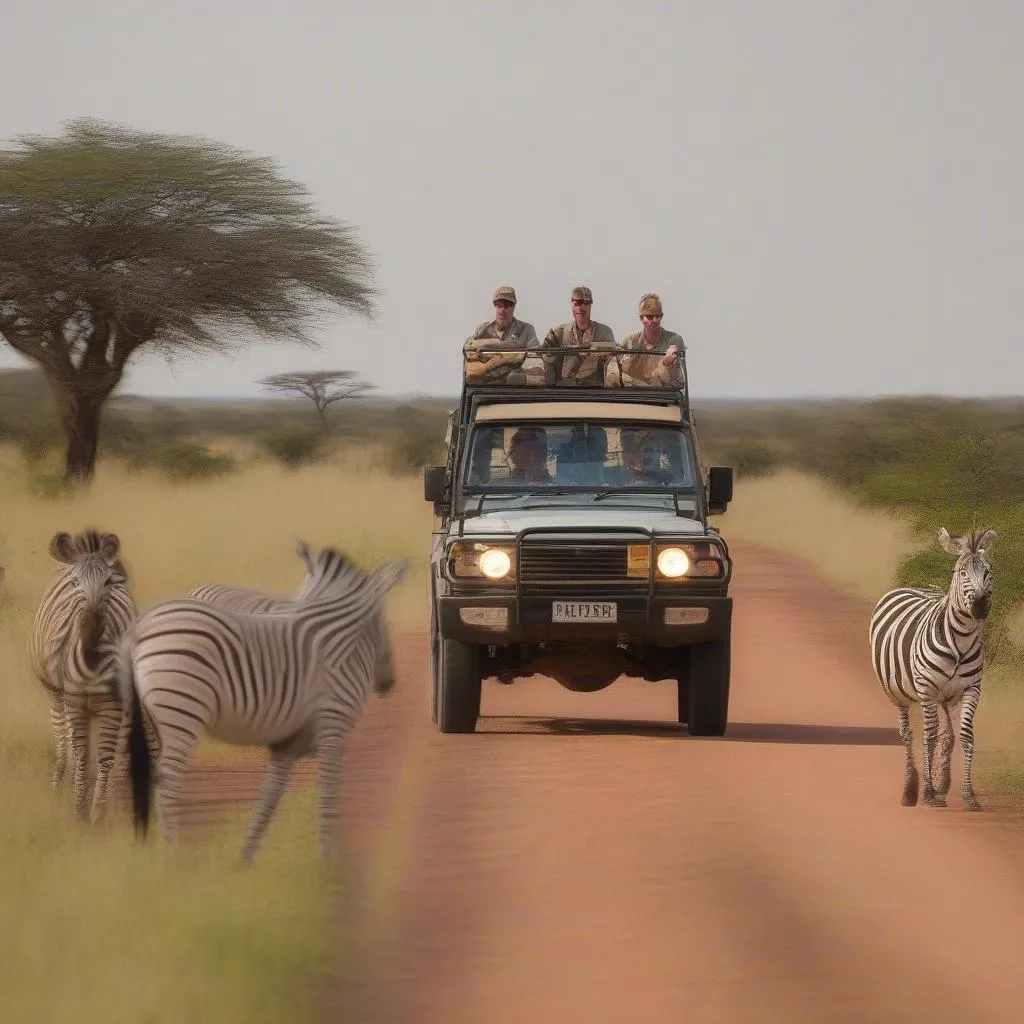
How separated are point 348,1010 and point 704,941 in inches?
56.2

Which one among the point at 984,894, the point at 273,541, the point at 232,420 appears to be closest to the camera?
the point at 984,894

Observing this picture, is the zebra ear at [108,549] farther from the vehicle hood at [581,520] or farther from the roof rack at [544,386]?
the roof rack at [544,386]

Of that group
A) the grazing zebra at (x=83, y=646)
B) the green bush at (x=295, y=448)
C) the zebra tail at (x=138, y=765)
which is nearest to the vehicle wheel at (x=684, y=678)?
the grazing zebra at (x=83, y=646)

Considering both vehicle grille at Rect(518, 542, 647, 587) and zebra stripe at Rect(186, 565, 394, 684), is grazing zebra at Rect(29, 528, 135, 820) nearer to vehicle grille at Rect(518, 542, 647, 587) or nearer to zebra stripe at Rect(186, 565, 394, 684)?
zebra stripe at Rect(186, 565, 394, 684)

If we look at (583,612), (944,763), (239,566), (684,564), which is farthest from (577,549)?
(239,566)

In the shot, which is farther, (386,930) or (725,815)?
(725,815)

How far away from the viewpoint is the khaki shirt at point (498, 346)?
12.8m

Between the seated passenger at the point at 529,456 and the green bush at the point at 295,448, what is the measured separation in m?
39.9

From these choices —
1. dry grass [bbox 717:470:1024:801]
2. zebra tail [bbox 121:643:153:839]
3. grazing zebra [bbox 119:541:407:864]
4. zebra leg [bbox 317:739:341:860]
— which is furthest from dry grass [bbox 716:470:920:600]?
zebra tail [bbox 121:643:153:839]

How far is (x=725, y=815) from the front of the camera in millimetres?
9172

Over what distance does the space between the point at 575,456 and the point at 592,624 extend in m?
1.45

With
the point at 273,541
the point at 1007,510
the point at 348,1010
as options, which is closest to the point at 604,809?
the point at 348,1010

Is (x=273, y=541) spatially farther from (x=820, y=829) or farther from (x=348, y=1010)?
(x=348, y=1010)

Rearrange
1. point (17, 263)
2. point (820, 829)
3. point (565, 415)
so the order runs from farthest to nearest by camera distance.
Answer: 1. point (17, 263)
2. point (565, 415)
3. point (820, 829)
